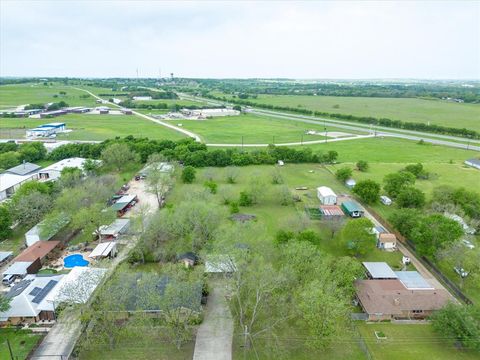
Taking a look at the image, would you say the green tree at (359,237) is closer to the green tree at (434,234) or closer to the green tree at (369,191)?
the green tree at (434,234)

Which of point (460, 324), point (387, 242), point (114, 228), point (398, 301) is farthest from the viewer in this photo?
point (114, 228)

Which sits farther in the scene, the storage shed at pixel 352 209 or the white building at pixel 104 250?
the storage shed at pixel 352 209

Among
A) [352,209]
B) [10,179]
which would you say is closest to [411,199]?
[352,209]

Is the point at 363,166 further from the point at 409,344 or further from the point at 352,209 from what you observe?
the point at 409,344

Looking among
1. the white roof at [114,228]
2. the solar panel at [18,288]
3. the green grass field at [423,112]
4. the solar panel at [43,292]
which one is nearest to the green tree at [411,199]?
the white roof at [114,228]

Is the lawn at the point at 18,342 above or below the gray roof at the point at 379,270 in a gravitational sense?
below

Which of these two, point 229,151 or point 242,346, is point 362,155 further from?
point 242,346

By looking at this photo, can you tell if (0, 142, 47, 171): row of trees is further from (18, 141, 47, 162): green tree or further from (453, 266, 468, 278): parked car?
(453, 266, 468, 278): parked car
